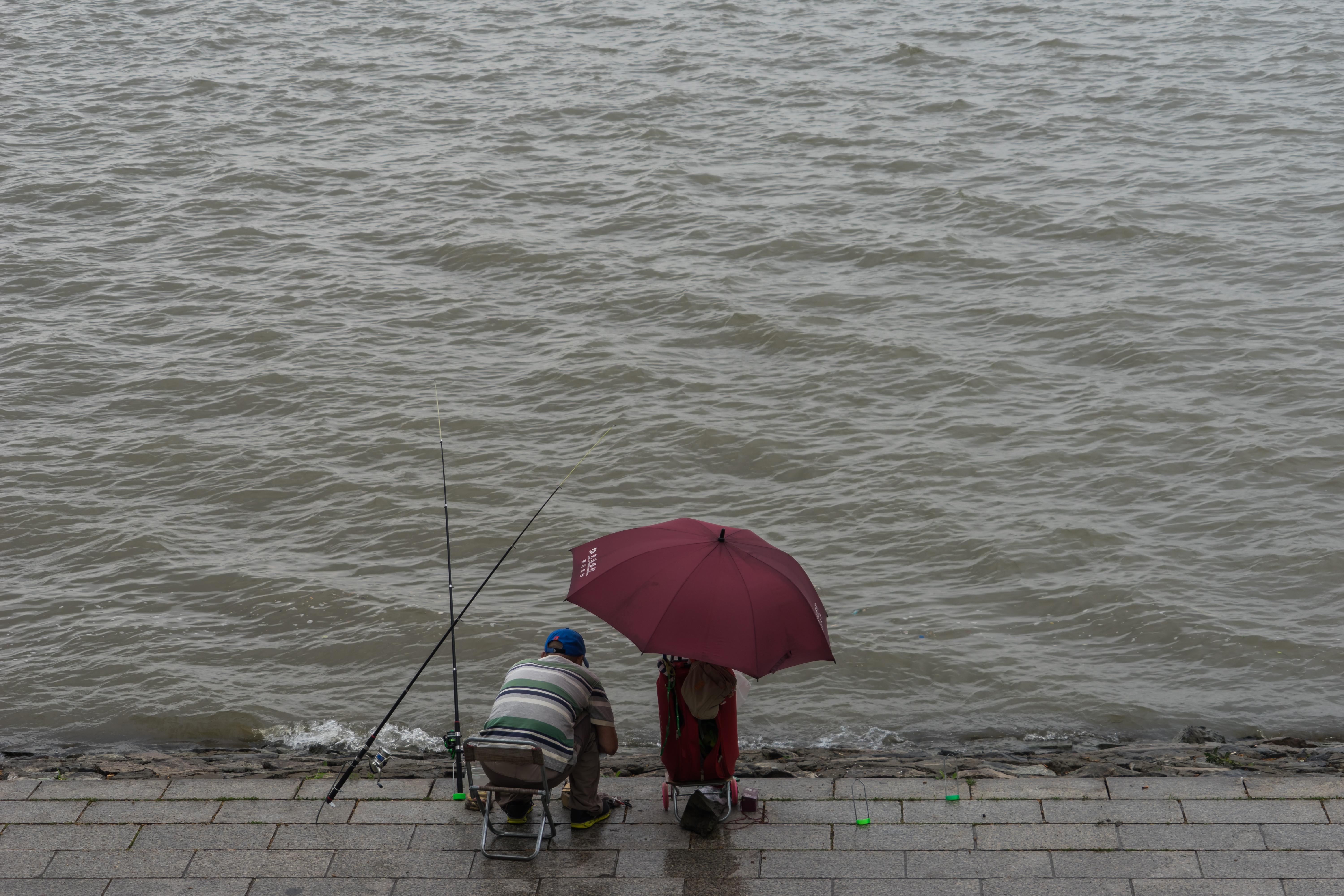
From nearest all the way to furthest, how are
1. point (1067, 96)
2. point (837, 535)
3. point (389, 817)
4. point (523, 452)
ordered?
point (389, 817), point (837, 535), point (523, 452), point (1067, 96)

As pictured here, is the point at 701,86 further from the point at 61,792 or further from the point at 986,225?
the point at 61,792

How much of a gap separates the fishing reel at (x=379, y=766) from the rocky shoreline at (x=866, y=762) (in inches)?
2.0

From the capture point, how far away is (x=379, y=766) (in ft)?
20.3

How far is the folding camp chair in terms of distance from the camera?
17.9ft

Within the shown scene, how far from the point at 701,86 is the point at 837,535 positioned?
42.3 ft

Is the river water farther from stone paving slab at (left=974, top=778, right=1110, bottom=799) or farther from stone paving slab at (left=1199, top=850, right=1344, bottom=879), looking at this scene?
stone paving slab at (left=1199, top=850, right=1344, bottom=879)

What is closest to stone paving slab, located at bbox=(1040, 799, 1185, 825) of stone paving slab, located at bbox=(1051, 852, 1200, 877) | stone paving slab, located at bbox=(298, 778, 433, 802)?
stone paving slab, located at bbox=(1051, 852, 1200, 877)

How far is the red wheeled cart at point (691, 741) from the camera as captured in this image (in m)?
5.96

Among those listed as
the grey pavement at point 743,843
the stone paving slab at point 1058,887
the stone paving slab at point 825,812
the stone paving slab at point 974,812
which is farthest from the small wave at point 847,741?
the stone paving slab at point 1058,887

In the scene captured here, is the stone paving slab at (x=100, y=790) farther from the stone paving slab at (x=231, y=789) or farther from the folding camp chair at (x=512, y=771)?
the folding camp chair at (x=512, y=771)

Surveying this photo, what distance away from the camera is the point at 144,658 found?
352 inches

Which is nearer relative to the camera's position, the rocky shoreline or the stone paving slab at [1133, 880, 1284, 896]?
the stone paving slab at [1133, 880, 1284, 896]

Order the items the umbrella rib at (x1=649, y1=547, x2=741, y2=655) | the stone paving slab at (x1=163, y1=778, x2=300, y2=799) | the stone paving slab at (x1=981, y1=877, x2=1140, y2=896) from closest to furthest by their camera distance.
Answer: the stone paving slab at (x1=981, y1=877, x2=1140, y2=896) < the umbrella rib at (x1=649, y1=547, x2=741, y2=655) < the stone paving slab at (x1=163, y1=778, x2=300, y2=799)

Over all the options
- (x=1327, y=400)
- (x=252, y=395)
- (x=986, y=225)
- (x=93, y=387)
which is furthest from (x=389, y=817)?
(x=986, y=225)
